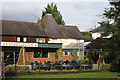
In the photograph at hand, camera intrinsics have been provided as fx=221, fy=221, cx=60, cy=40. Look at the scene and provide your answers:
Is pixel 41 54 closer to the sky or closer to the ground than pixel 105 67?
closer to the sky

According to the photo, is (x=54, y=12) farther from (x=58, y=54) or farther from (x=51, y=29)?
(x=58, y=54)

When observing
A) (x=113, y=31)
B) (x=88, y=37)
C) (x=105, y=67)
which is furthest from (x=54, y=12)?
(x=113, y=31)

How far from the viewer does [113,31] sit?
15789 mm

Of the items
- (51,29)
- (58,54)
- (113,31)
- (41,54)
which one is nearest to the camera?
(113,31)

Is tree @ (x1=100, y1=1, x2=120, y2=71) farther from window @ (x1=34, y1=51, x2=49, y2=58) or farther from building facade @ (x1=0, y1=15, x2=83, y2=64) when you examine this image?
window @ (x1=34, y1=51, x2=49, y2=58)

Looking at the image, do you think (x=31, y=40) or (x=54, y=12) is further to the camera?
(x=54, y=12)

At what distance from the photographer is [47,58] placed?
38.0 m

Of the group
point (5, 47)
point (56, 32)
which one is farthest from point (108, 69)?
point (56, 32)

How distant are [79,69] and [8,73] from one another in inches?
309

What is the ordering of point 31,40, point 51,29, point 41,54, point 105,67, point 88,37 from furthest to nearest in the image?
point 88,37 → point 51,29 → point 31,40 → point 41,54 → point 105,67

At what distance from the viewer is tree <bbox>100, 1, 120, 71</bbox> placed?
1557 cm

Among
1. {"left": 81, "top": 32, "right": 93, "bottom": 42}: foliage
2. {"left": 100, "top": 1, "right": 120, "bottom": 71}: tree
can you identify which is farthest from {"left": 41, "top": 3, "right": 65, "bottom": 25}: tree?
{"left": 100, "top": 1, "right": 120, "bottom": 71}: tree

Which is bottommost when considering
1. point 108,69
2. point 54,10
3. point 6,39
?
point 108,69

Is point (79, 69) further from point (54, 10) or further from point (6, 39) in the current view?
point (54, 10)
